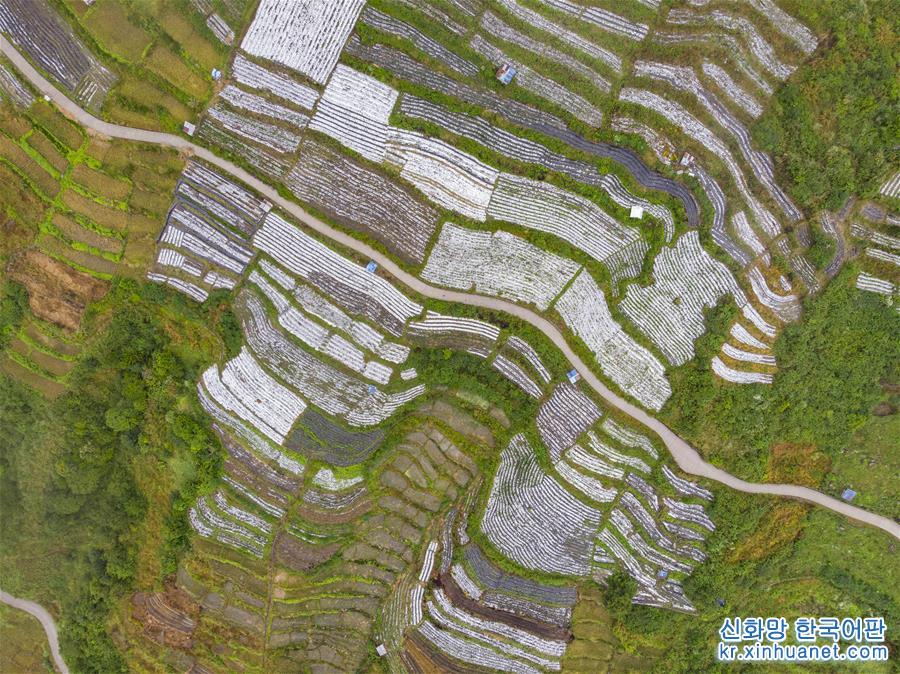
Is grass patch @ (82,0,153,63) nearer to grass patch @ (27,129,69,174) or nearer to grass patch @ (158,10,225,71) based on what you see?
grass patch @ (158,10,225,71)

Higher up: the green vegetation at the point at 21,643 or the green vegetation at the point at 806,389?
the green vegetation at the point at 806,389

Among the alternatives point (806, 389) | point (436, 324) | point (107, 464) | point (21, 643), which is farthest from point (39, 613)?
point (806, 389)

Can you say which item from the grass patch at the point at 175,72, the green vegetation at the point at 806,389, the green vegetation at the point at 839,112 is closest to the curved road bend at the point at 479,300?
the green vegetation at the point at 806,389

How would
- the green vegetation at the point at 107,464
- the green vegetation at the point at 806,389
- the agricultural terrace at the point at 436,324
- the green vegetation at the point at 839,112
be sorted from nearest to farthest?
the green vegetation at the point at 839,112
the agricultural terrace at the point at 436,324
the green vegetation at the point at 806,389
the green vegetation at the point at 107,464

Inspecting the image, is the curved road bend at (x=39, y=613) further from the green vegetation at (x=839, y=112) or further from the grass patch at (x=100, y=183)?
the green vegetation at (x=839, y=112)

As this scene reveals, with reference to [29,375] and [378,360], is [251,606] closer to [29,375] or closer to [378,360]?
[378,360]

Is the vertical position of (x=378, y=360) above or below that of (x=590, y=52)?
below

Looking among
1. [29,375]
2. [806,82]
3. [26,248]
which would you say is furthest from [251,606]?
[806,82]
